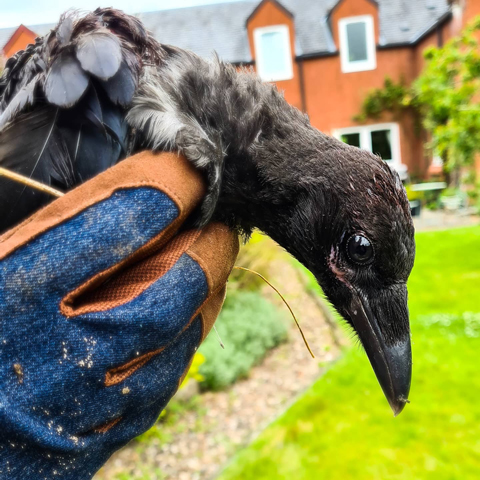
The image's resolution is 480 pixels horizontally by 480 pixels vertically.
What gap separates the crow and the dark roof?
1527cm

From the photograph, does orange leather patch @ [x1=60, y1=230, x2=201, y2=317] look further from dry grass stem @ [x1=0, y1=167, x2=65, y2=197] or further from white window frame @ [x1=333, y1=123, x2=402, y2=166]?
white window frame @ [x1=333, y1=123, x2=402, y2=166]

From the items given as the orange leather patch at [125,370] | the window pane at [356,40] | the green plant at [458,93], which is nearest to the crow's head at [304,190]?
the orange leather patch at [125,370]

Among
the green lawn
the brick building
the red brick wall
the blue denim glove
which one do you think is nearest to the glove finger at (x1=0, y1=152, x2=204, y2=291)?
the blue denim glove

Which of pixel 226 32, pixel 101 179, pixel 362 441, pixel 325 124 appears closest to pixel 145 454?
pixel 362 441

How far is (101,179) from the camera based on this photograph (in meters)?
1.44

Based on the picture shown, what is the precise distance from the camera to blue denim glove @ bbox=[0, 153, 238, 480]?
50.2 inches

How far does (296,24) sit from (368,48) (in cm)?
303

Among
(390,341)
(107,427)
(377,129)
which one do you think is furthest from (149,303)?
(377,129)

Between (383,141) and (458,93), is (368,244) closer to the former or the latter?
(458,93)

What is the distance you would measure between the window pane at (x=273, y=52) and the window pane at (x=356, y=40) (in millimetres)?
2389

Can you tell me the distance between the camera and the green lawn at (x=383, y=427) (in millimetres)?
3463

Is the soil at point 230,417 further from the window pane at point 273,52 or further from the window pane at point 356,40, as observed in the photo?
the window pane at point 356,40

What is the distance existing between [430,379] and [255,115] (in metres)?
3.56

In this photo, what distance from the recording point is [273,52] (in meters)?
16.6
